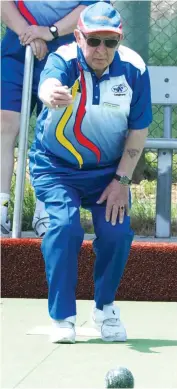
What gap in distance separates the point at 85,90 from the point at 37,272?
1719 millimetres

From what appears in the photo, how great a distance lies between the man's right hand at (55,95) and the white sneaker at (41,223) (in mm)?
1992

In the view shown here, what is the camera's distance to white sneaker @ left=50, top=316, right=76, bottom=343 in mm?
5180

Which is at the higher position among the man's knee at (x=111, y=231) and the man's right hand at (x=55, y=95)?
the man's right hand at (x=55, y=95)

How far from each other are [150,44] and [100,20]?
10.2 ft

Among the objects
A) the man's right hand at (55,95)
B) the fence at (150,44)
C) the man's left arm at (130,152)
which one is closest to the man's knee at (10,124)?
the fence at (150,44)

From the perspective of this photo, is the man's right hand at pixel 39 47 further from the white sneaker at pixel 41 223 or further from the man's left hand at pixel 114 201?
the man's left hand at pixel 114 201

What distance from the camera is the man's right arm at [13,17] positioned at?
22.9 feet

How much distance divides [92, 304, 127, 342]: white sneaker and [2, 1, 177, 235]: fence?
2.23 meters

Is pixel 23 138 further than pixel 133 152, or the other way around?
pixel 23 138

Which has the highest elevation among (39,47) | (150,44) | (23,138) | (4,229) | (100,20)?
(150,44)

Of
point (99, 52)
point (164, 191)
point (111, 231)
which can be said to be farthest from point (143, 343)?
point (164, 191)

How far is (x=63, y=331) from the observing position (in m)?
5.19

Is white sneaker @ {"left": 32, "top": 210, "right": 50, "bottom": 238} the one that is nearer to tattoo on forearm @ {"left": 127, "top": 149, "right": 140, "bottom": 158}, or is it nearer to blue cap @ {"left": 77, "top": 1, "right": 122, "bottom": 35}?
tattoo on forearm @ {"left": 127, "top": 149, "right": 140, "bottom": 158}

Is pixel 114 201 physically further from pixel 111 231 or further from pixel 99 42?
pixel 99 42
